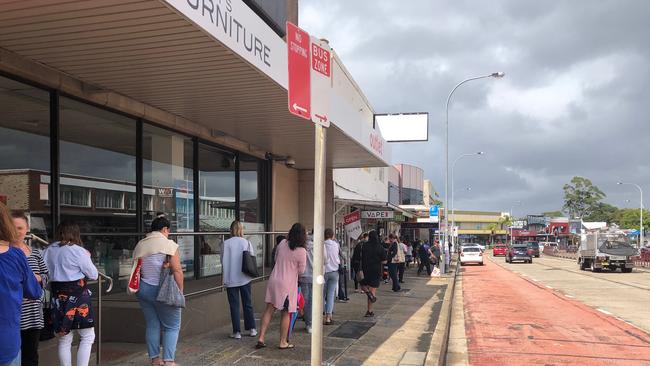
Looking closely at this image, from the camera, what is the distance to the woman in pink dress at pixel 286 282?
7387 millimetres

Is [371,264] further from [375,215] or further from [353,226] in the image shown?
[375,215]

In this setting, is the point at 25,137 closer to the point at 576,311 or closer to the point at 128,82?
the point at 128,82

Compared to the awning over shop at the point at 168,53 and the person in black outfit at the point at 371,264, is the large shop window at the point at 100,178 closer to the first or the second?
the awning over shop at the point at 168,53

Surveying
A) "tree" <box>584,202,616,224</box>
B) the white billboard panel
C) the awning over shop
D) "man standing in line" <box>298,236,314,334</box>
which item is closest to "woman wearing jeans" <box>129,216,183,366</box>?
the awning over shop

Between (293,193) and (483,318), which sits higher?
(293,193)

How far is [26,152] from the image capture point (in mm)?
7234

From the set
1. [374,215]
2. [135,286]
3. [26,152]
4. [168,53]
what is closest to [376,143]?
[374,215]

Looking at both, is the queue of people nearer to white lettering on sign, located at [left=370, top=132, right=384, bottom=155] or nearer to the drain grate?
the drain grate

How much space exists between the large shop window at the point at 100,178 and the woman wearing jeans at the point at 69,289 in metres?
1.73

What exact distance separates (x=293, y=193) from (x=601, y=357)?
401 inches

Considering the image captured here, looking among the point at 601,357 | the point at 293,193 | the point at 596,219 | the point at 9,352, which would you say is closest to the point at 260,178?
the point at 293,193

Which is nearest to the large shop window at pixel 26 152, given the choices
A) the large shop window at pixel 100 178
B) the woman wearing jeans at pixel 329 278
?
the large shop window at pixel 100 178

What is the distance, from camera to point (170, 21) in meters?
5.28

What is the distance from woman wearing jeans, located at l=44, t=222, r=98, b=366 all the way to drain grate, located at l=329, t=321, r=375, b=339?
428 cm
